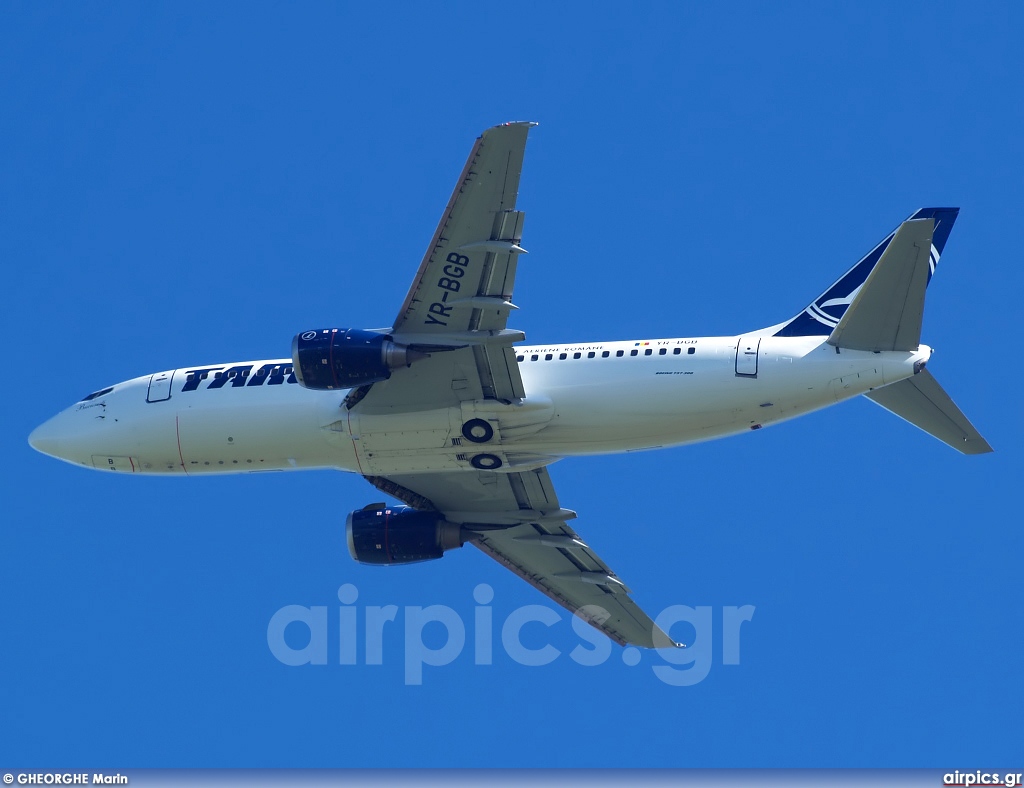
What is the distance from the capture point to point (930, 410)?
3694 centimetres

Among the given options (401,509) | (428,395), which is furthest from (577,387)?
(401,509)

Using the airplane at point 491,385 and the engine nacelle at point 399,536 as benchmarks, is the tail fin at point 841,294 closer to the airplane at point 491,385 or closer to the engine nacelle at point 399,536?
the airplane at point 491,385

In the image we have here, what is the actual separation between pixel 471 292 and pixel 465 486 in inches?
352

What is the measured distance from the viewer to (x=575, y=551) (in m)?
43.5

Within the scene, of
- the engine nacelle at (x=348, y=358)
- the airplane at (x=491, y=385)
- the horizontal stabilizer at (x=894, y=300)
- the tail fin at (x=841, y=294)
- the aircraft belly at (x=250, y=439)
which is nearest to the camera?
the horizontal stabilizer at (x=894, y=300)

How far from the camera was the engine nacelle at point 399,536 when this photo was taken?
140ft

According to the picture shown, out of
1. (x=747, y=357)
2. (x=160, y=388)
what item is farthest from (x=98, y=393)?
(x=747, y=357)

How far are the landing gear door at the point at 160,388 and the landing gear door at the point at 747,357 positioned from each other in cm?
1465

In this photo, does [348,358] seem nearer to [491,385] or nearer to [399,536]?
[491,385]

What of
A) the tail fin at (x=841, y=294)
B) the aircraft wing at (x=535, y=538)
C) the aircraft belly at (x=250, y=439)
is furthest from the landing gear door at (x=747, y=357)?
the aircraft belly at (x=250, y=439)

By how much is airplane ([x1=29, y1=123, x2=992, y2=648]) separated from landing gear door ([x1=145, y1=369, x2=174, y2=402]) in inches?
2.0

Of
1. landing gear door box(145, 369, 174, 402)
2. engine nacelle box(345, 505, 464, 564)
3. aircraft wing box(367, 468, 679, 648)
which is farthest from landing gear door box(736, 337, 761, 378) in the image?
landing gear door box(145, 369, 174, 402)

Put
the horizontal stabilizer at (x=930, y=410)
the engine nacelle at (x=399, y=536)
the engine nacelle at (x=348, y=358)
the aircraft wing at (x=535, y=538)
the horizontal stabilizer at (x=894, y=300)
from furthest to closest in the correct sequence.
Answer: the engine nacelle at (x=399, y=536)
the aircraft wing at (x=535, y=538)
the horizontal stabilizer at (x=930, y=410)
the engine nacelle at (x=348, y=358)
the horizontal stabilizer at (x=894, y=300)

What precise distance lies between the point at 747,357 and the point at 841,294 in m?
4.00
